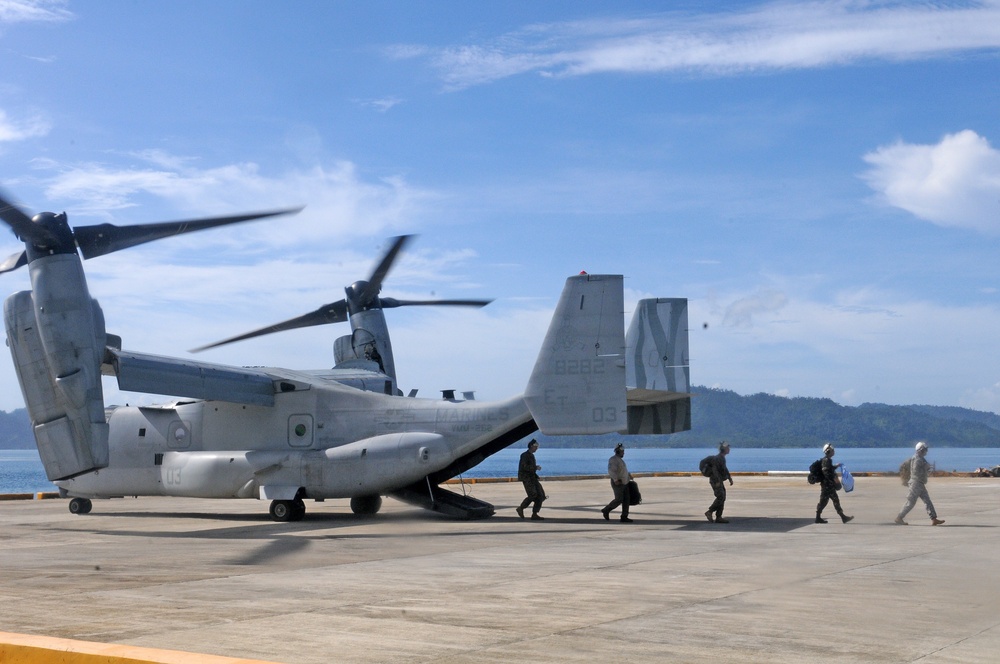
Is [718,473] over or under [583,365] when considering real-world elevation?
under

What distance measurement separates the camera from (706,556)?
1418cm

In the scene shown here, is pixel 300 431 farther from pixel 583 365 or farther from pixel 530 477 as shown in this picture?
pixel 583 365

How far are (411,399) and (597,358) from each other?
494 centimetres

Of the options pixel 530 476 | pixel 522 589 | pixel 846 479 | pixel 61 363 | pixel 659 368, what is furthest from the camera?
pixel 659 368

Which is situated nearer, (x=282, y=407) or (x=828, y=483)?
(x=828, y=483)

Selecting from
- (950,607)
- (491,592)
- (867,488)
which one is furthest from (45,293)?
(867,488)

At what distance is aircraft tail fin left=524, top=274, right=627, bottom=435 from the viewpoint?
758 inches

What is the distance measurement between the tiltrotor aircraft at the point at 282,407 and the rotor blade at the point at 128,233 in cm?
3

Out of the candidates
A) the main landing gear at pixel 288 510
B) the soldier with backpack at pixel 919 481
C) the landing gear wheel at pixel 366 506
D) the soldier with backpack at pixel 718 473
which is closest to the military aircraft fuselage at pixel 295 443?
the main landing gear at pixel 288 510

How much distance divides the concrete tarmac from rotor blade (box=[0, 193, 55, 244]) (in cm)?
545

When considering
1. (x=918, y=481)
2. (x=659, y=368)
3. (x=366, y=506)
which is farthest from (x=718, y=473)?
(x=366, y=506)

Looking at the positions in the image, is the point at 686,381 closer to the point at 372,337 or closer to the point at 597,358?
the point at 597,358

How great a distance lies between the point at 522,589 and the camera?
11.1m

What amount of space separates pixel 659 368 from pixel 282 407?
8.43 m
